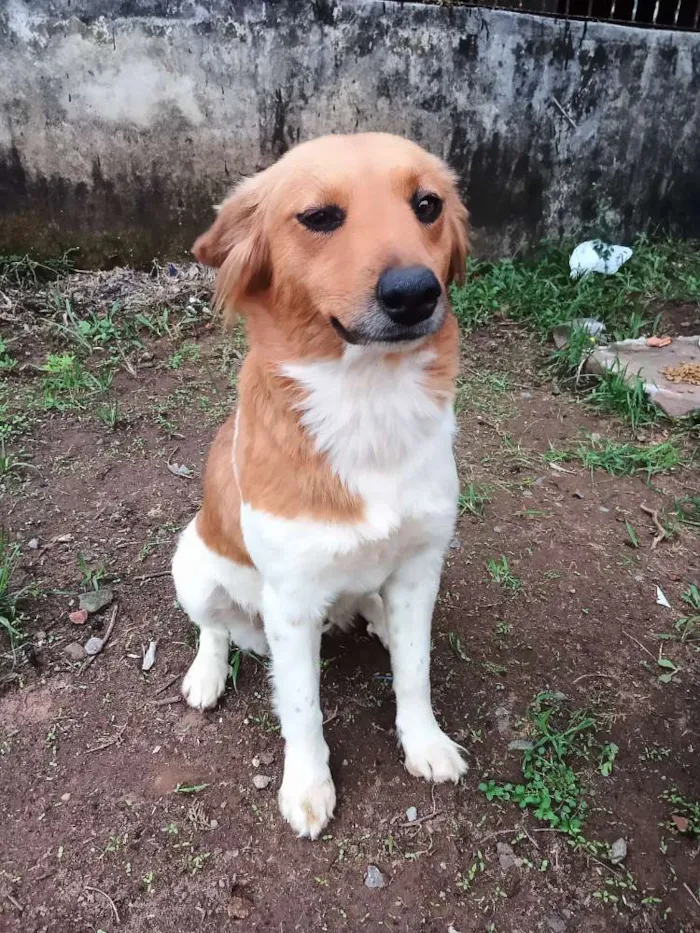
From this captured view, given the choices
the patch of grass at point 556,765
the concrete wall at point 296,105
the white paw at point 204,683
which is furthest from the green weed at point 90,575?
the concrete wall at point 296,105

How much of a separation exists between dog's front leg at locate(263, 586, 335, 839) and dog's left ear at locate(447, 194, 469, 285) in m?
1.13

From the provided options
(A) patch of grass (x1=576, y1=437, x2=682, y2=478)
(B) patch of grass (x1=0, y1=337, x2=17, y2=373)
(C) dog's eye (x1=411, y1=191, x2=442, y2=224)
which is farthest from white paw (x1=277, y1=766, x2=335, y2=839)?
(B) patch of grass (x1=0, y1=337, x2=17, y2=373)

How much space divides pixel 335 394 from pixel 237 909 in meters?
1.46

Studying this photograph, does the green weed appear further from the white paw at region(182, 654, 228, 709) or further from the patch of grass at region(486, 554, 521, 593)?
the patch of grass at region(486, 554, 521, 593)

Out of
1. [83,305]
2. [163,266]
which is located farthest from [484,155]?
[83,305]

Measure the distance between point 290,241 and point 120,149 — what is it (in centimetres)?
343

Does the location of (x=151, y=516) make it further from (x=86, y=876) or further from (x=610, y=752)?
(x=610, y=752)

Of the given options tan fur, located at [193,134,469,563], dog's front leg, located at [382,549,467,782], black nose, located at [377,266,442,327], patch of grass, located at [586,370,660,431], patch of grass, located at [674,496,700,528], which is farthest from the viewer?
patch of grass, located at [586,370,660,431]

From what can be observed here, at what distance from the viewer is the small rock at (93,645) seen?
8.84 ft

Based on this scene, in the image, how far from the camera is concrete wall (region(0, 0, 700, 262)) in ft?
14.4

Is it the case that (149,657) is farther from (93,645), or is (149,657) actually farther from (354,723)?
(354,723)

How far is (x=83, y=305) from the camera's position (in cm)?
480

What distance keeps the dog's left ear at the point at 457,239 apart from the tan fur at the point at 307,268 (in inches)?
0.6

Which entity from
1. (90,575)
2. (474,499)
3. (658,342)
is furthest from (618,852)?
(658,342)
